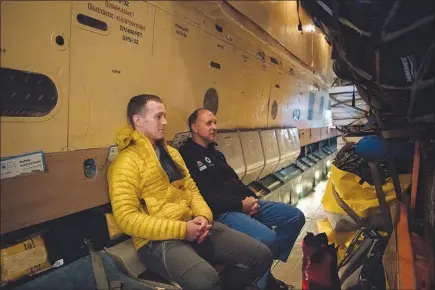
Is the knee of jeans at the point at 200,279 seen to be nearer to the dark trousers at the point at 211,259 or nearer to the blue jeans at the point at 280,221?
the dark trousers at the point at 211,259

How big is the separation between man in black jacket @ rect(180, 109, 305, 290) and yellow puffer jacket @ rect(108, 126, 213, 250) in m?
0.35

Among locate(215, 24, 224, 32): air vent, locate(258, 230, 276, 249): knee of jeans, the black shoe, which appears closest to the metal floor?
the black shoe

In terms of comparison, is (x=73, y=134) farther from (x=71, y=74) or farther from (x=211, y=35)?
(x=211, y=35)

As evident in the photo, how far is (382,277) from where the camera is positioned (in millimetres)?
1914

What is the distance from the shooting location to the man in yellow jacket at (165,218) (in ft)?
5.17

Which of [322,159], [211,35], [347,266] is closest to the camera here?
[347,266]

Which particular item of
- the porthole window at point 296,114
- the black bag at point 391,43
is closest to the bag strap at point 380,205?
the black bag at point 391,43

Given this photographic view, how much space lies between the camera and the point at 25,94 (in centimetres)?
137

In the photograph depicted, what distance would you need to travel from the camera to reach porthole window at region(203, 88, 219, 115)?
8.84 feet

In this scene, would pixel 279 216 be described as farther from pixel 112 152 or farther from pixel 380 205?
pixel 112 152

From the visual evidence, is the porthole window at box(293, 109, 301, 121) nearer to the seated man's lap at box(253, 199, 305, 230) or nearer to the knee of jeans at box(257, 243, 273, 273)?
the seated man's lap at box(253, 199, 305, 230)

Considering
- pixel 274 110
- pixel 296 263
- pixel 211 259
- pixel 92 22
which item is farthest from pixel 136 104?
pixel 274 110

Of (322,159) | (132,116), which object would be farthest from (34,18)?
(322,159)

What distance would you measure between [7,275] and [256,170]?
248 cm
